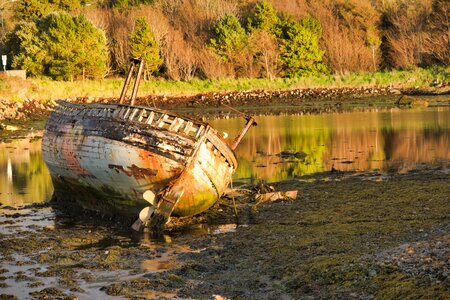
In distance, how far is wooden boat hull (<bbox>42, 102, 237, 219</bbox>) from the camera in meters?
16.4

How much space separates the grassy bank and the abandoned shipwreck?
131 feet

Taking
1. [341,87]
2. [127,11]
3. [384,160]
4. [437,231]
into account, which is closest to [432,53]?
[341,87]

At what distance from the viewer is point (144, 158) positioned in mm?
16453

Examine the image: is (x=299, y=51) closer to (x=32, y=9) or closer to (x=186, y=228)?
(x=32, y=9)

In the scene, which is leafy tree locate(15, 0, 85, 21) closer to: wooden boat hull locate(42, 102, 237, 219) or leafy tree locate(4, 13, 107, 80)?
leafy tree locate(4, 13, 107, 80)

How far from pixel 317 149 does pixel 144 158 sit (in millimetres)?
14880

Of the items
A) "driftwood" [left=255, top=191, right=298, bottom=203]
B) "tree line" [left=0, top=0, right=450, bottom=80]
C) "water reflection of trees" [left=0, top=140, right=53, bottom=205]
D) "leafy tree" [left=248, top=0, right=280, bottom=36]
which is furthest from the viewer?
"leafy tree" [left=248, top=0, right=280, bottom=36]

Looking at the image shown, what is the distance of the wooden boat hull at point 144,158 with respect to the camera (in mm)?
16375

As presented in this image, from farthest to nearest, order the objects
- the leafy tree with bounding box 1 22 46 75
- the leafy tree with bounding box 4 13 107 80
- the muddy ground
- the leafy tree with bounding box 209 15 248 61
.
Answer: the leafy tree with bounding box 209 15 248 61 → the leafy tree with bounding box 1 22 46 75 → the leafy tree with bounding box 4 13 107 80 → the muddy ground

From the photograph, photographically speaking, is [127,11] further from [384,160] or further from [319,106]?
[384,160]

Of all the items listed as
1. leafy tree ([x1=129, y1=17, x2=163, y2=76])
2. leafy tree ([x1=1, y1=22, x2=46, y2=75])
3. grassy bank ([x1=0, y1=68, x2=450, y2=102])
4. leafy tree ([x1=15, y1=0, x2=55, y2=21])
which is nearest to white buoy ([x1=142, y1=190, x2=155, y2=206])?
grassy bank ([x1=0, y1=68, x2=450, y2=102])

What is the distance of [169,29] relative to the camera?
73125 mm

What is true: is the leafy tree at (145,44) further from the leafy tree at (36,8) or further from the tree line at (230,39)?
the leafy tree at (36,8)

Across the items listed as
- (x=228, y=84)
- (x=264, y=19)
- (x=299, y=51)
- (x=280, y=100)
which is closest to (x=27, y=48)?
(x=228, y=84)
